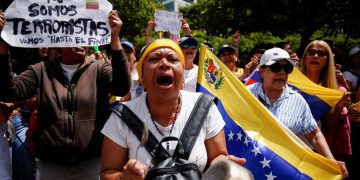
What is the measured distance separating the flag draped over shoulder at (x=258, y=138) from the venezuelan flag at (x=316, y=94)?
1.06m

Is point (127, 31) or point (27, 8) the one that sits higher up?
point (27, 8)

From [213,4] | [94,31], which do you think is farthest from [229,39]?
[94,31]

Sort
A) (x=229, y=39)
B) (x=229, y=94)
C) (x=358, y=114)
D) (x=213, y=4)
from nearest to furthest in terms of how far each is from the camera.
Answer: (x=229, y=94) < (x=358, y=114) < (x=213, y=4) < (x=229, y=39)

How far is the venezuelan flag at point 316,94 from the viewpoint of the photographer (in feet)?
13.7

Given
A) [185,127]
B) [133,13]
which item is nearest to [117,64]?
[185,127]

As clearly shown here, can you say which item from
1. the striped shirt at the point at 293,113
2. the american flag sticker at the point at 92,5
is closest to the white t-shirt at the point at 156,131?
the american flag sticker at the point at 92,5

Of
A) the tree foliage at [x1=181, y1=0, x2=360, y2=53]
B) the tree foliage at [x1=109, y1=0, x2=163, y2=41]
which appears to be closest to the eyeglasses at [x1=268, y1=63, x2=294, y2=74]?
the tree foliage at [x1=109, y1=0, x2=163, y2=41]

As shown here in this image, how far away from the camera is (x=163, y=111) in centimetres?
240

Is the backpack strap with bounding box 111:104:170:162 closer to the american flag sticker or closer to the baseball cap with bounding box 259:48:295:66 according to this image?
the american flag sticker

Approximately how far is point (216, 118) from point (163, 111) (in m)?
→ 0.29

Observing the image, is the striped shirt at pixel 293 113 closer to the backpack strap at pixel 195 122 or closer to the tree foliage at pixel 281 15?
the backpack strap at pixel 195 122

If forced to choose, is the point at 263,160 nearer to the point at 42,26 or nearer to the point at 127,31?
the point at 42,26

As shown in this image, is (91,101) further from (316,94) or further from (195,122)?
(316,94)

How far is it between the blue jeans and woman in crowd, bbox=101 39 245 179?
8.49 ft
